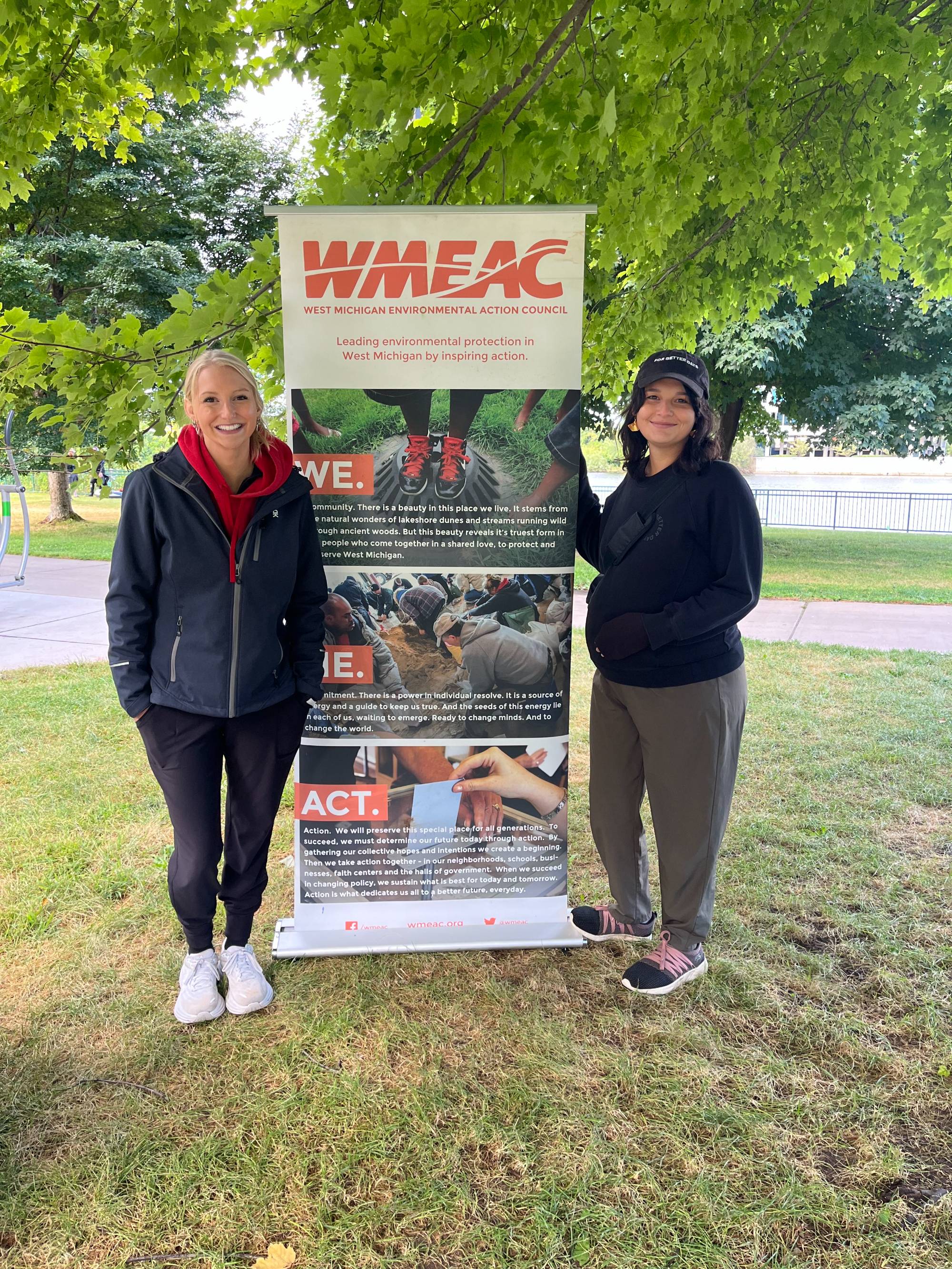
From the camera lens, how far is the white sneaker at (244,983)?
289cm

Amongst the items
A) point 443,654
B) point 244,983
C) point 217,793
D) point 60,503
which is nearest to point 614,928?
point 443,654

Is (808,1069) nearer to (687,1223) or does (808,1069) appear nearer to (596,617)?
(687,1223)

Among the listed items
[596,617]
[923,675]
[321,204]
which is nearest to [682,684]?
[596,617]

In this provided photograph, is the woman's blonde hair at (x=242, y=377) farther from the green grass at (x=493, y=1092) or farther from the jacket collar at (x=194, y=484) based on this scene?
the green grass at (x=493, y=1092)

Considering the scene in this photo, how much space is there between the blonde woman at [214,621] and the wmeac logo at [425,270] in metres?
0.47

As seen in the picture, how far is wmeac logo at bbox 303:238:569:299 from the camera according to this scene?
285 cm

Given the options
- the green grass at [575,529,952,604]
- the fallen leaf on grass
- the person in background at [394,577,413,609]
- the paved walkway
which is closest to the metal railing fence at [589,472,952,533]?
the green grass at [575,529,952,604]

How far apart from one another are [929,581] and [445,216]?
12951 millimetres

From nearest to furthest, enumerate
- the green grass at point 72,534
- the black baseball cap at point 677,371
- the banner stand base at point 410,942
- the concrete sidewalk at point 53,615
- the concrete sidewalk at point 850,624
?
the black baseball cap at point 677,371 → the banner stand base at point 410,942 → the concrete sidewalk at point 53,615 → the concrete sidewalk at point 850,624 → the green grass at point 72,534

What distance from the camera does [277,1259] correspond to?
78.0 inches

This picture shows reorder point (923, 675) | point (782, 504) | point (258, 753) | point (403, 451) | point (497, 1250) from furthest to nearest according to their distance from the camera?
1. point (782, 504)
2. point (923, 675)
3. point (403, 451)
4. point (258, 753)
5. point (497, 1250)

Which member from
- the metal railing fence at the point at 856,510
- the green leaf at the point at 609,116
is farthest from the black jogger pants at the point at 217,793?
the metal railing fence at the point at 856,510

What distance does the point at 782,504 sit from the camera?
26.5m

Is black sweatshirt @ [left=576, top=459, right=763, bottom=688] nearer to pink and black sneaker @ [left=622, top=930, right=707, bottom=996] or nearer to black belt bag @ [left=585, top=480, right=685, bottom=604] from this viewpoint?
black belt bag @ [left=585, top=480, right=685, bottom=604]
